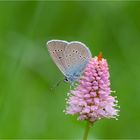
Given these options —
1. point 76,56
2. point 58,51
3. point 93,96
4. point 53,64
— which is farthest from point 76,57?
point 53,64

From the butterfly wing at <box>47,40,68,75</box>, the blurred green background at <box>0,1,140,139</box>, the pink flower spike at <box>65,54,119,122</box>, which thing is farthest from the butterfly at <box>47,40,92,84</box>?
the blurred green background at <box>0,1,140,139</box>

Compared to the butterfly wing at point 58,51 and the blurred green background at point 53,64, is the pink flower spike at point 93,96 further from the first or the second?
the blurred green background at point 53,64

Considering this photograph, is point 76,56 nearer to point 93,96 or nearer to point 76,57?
point 76,57

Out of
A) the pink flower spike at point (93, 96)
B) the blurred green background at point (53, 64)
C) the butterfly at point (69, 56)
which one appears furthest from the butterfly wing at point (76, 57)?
the blurred green background at point (53, 64)

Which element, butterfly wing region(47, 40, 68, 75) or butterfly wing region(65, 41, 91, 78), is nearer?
butterfly wing region(65, 41, 91, 78)

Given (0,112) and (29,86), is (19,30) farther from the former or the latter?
(0,112)

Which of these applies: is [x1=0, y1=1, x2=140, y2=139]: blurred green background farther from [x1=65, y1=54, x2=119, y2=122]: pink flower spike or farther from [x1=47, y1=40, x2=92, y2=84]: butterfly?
[x1=65, y1=54, x2=119, y2=122]: pink flower spike
